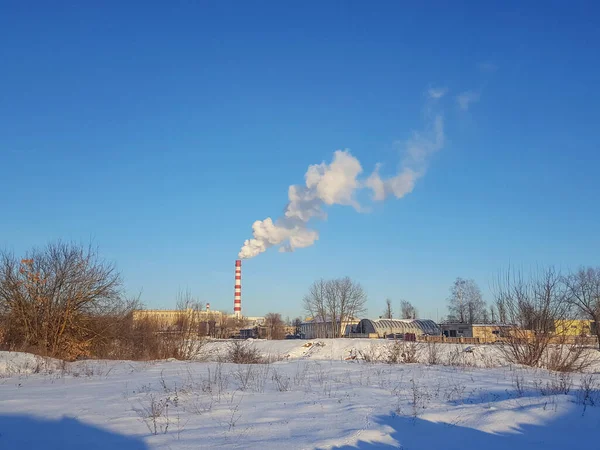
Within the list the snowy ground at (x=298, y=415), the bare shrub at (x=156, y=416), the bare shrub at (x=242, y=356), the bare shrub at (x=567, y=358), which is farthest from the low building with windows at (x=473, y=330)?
the bare shrub at (x=156, y=416)

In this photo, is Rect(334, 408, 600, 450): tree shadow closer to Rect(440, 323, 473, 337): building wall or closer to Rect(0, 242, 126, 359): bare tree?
Rect(0, 242, 126, 359): bare tree

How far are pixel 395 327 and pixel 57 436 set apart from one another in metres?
63.5

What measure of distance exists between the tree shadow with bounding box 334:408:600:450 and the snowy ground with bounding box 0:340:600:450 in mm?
13

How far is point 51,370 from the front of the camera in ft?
50.4

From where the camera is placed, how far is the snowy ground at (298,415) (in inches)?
249

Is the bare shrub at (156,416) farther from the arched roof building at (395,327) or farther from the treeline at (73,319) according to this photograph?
the arched roof building at (395,327)

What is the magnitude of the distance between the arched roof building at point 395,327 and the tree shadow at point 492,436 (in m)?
58.6

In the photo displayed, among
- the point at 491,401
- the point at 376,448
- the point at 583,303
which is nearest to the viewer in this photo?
the point at 376,448

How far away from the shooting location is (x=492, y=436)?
21.2 feet

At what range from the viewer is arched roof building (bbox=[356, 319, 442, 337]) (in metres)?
65.4

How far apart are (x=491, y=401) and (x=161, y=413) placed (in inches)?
222

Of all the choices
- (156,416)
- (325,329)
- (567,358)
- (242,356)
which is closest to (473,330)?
(325,329)

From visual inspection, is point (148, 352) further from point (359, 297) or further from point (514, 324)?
point (359, 297)

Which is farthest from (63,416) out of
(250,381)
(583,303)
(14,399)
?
(583,303)
